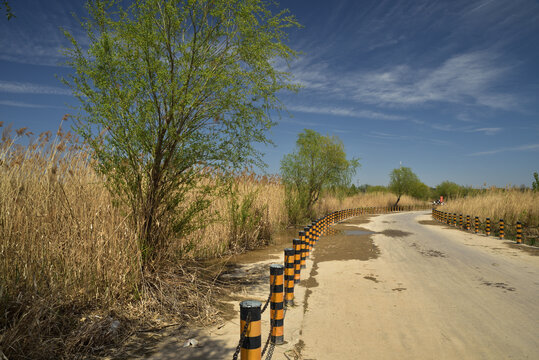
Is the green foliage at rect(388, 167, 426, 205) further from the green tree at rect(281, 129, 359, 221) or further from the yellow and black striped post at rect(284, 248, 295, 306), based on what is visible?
the yellow and black striped post at rect(284, 248, 295, 306)

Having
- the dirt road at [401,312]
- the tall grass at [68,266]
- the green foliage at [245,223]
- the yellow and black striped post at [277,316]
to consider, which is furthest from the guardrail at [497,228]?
the tall grass at [68,266]

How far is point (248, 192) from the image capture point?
12133 millimetres

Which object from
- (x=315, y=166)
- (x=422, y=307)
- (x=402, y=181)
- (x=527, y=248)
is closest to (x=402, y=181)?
(x=402, y=181)

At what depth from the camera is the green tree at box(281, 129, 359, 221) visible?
72.6 ft

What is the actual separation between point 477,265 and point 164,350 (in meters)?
8.33

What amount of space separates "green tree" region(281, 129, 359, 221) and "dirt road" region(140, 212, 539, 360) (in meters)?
12.6

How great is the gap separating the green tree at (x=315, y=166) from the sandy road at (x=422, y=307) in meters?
12.2

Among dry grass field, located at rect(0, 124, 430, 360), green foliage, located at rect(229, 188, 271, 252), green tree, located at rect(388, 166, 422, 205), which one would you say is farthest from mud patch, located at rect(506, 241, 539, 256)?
green tree, located at rect(388, 166, 422, 205)

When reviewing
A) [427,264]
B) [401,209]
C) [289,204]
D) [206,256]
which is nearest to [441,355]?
[427,264]

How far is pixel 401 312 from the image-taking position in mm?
5227

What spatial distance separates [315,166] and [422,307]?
18087mm

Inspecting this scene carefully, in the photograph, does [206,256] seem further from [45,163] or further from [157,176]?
[45,163]

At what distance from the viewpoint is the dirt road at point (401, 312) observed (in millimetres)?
3982

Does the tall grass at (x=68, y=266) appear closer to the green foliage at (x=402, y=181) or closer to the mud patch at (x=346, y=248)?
the mud patch at (x=346, y=248)
